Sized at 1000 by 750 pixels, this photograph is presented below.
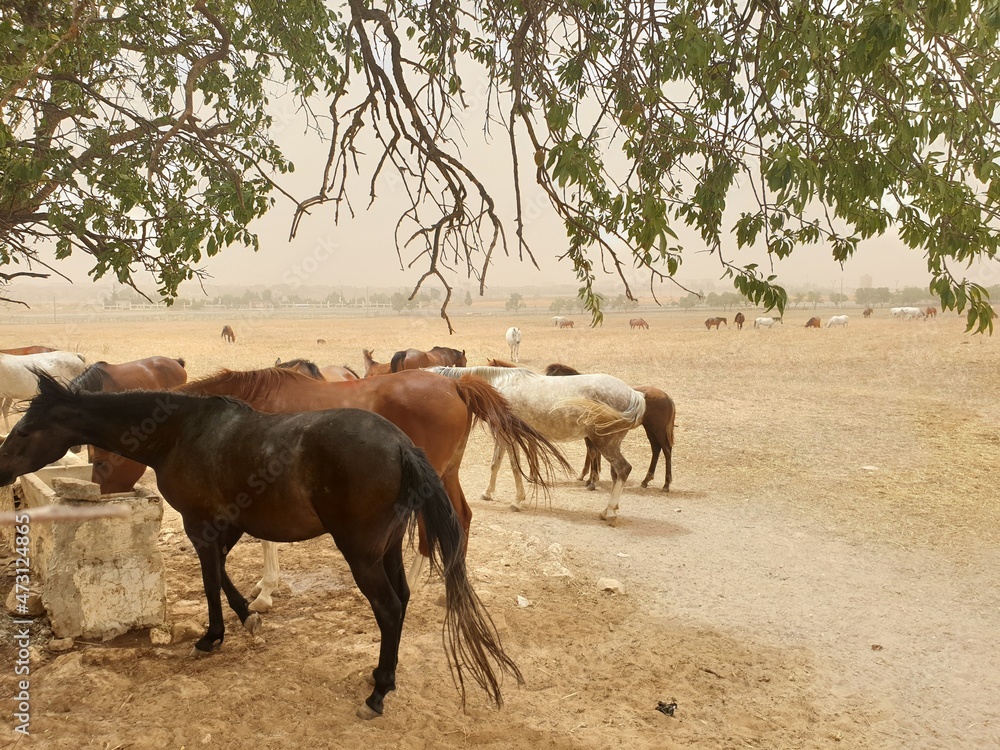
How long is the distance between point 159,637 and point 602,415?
4.58 meters

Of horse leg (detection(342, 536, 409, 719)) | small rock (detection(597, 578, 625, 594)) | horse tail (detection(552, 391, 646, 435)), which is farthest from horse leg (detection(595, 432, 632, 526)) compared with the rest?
horse leg (detection(342, 536, 409, 719))

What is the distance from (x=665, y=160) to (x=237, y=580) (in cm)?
409

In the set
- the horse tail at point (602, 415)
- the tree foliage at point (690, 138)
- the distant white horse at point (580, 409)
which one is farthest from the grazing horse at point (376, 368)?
the tree foliage at point (690, 138)

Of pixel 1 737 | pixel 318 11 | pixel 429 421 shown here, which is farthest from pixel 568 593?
pixel 318 11

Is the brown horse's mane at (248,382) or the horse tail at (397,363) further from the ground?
the brown horse's mane at (248,382)

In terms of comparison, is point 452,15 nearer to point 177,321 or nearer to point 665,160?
point 665,160

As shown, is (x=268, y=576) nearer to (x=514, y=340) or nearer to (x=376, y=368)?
(x=376, y=368)

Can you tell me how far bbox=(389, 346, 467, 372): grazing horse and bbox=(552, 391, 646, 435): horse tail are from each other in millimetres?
2440

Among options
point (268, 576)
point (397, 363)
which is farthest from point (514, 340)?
point (268, 576)

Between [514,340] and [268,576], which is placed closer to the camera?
[268,576]

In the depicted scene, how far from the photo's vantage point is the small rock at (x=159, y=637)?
382cm

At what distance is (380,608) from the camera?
329cm

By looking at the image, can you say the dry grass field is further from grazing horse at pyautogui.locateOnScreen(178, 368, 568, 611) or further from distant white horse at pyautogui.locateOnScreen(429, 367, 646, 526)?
grazing horse at pyautogui.locateOnScreen(178, 368, 568, 611)

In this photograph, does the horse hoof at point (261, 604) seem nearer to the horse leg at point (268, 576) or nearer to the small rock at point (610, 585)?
the horse leg at point (268, 576)
